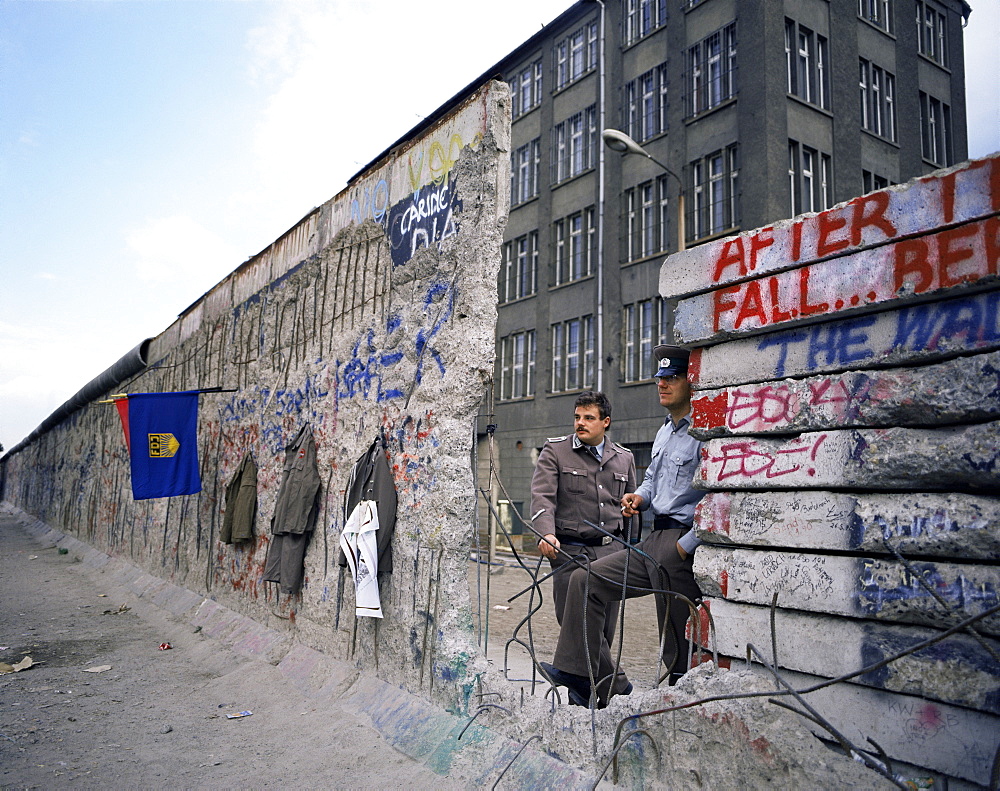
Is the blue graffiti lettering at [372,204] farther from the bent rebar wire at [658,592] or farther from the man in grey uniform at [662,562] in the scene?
the bent rebar wire at [658,592]

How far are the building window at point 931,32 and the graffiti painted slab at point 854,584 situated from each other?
2255cm

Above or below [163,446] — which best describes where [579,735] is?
below

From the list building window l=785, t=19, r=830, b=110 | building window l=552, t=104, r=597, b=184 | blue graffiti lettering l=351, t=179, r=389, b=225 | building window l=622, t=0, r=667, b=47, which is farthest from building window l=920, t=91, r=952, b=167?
blue graffiti lettering l=351, t=179, r=389, b=225

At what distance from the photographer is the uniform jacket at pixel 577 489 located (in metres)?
4.69

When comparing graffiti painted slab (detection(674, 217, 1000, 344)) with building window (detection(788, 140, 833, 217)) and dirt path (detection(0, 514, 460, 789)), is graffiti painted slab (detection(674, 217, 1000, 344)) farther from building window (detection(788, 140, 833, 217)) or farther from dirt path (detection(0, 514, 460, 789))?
building window (detection(788, 140, 833, 217))

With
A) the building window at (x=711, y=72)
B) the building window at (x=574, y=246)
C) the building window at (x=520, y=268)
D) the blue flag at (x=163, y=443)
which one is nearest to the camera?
the blue flag at (x=163, y=443)

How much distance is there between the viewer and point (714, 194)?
61.9 ft

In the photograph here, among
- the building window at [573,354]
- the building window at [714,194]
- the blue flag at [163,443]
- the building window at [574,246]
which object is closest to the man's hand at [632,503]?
the blue flag at [163,443]

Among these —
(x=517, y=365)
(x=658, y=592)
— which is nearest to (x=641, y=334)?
(x=517, y=365)

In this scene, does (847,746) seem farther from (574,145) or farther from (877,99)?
(574,145)

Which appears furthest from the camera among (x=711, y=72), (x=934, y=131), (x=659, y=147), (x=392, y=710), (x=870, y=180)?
(x=934, y=131)

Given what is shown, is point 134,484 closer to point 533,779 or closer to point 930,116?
point 533,779

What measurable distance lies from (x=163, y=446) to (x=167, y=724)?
3838 millimetres

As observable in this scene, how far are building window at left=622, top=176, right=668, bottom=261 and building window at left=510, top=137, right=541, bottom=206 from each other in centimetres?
441
